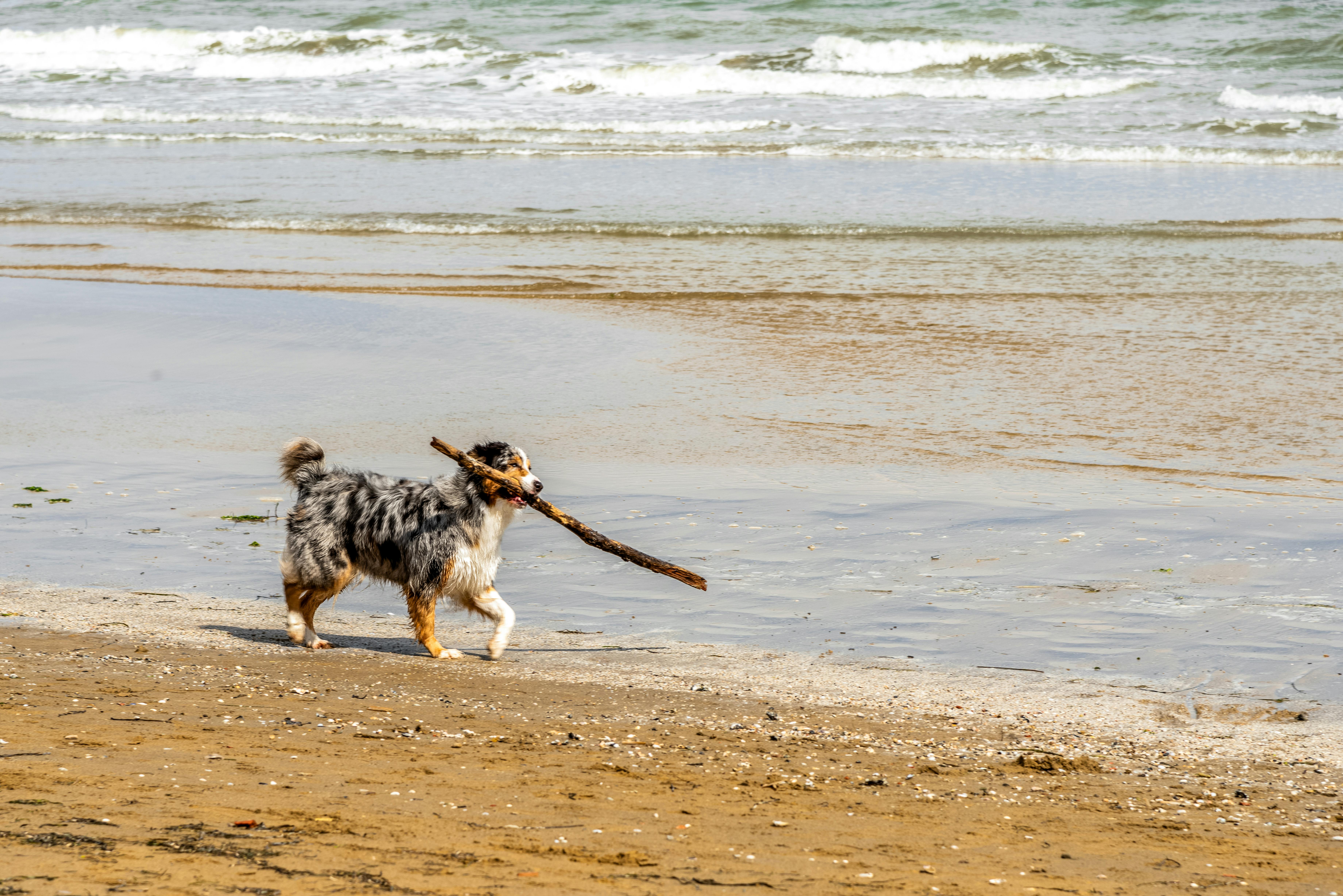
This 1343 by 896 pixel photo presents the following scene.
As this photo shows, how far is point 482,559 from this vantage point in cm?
564

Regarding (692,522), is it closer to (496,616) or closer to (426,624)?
(496,616)

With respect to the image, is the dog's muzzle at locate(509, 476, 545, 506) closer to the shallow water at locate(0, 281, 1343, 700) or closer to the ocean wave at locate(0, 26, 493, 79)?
the shallow water at locate(0, 281, 1343, 700)

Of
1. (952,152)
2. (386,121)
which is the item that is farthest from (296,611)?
(386,121)

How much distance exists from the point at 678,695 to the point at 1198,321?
27.2ft

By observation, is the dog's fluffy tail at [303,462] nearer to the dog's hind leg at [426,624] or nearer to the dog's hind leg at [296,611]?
the dog's hind leg at [296,611]

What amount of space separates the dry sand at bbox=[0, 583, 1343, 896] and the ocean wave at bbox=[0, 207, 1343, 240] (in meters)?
10.7

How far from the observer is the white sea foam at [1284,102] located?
932 inches

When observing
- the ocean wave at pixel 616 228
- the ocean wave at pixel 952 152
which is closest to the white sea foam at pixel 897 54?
the ocean wave at pixel 952 152

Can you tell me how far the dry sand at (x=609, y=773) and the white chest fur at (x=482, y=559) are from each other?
0.31 metres

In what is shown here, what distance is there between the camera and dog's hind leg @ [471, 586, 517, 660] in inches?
218

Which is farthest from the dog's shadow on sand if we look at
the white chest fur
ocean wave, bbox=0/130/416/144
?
ocean wave, bbox=0/130/416/144

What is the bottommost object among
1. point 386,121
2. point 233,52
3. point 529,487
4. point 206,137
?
point 529,487

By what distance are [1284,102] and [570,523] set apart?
2289 centimetres

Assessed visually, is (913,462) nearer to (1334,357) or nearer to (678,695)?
(678,695)
